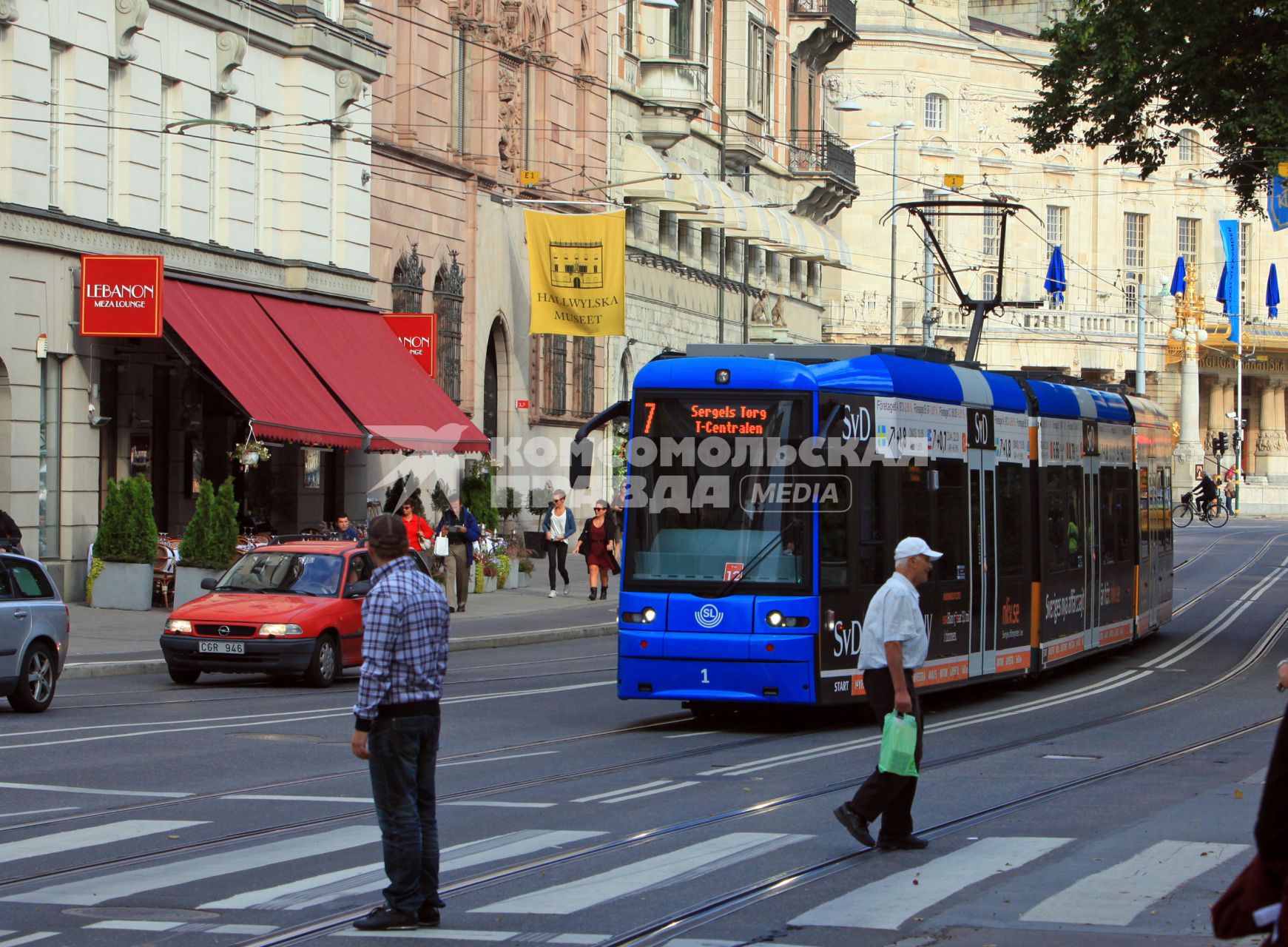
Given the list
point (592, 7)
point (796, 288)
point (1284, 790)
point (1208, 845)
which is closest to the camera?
point (1284, 790)

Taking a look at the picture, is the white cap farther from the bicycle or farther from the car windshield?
the bicycle

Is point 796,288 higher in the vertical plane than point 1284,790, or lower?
higher

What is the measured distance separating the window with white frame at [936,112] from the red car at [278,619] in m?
76.1

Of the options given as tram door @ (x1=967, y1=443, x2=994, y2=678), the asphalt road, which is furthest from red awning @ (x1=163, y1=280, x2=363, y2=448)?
tram door @ (x1=967, y1=443, x2=994, y2=678)

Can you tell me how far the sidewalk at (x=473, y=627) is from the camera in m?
22.8

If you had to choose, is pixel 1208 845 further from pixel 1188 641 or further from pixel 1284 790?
pixel 1188 641

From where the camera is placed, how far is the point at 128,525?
91.7 feet

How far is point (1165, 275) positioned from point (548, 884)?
316 feet

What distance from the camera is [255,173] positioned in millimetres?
34000

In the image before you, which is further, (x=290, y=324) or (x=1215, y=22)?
(x=290, y=324)

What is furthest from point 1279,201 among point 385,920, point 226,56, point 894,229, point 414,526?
point 894,229

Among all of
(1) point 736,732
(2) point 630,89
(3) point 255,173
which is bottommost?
(1) point 736,732

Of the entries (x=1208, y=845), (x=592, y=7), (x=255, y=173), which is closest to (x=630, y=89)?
(x=592, y=7)

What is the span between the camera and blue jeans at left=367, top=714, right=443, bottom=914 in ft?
28.5
